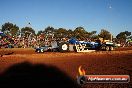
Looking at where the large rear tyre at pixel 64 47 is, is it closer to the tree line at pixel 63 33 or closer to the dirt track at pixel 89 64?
the dirt track at pixel 89 64

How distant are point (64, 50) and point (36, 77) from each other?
21527mm

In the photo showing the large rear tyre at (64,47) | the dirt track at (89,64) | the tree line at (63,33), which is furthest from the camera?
the tree line at (63,33)

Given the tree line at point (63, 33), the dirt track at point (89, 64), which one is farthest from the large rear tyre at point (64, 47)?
the tree line at point (63, 33)

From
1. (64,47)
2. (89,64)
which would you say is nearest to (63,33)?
(64,47)

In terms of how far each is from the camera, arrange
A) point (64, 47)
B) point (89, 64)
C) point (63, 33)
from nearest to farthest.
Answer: point (89, 64)
point (64, 47)
point (63, 33)

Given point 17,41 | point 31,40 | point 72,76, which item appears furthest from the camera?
point 31,40

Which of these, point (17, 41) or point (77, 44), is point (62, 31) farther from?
point (77, 44)

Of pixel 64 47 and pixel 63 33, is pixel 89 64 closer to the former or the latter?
pixel 64 47

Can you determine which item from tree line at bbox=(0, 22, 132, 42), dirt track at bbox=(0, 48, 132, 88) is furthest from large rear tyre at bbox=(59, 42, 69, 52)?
tree line at bbox=(0, 22, 132, 42)

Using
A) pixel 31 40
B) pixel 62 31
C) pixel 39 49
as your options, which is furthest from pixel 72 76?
pixel 62 31

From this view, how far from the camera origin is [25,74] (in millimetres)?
11844

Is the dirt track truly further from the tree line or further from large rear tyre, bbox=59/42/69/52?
the tree line

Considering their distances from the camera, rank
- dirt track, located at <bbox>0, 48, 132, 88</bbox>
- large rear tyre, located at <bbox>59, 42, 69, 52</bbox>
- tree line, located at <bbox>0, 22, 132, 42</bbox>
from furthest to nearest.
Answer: tree line, located at <bbox>0, 22, 132, 42</bbox> < large rear tyre, located at <bbox>59, 42, 69, 52</bbox> < dirt track, located at <bbox>0, 48, 132, 88</bbox>

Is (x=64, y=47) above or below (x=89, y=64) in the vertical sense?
above
